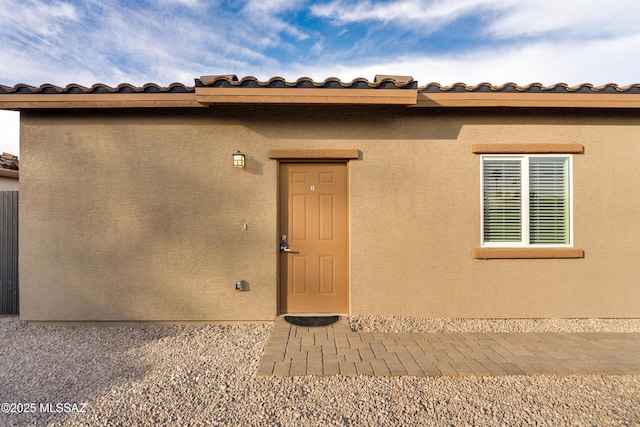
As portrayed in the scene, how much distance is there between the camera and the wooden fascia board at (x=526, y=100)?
4.44m

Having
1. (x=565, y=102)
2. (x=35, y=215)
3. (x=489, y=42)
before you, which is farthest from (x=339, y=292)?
(x=489, y=42)

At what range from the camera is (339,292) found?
15.7ft

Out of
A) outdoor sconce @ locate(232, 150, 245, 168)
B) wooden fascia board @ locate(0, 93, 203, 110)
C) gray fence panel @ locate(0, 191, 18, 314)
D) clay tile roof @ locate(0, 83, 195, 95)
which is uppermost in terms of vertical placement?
clay tile roof @ locate(0, 83, 195, 95)

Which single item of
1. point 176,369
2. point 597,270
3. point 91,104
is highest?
point 91,104

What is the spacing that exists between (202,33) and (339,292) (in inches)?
248

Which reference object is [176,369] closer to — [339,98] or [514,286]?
[339,98]

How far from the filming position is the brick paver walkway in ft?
10.3

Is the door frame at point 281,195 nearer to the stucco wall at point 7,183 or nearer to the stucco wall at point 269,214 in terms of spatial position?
the stucco wall at point 269,214

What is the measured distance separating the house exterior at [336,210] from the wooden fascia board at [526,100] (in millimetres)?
A: 30

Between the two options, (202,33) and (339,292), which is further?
(202,33)

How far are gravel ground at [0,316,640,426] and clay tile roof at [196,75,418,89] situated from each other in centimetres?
349

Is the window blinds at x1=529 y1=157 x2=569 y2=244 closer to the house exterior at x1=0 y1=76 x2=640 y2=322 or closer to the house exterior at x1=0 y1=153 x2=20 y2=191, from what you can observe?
the house exterior at x1=0 y1=76 x2=640 y2=322

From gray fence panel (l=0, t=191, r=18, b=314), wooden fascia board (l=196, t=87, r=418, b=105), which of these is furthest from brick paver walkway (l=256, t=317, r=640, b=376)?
gray fence panel (l=0, t=191, r=18, b=314)

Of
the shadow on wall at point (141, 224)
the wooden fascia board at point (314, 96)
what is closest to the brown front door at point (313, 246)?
the shadow on wall at point (141, 224)
